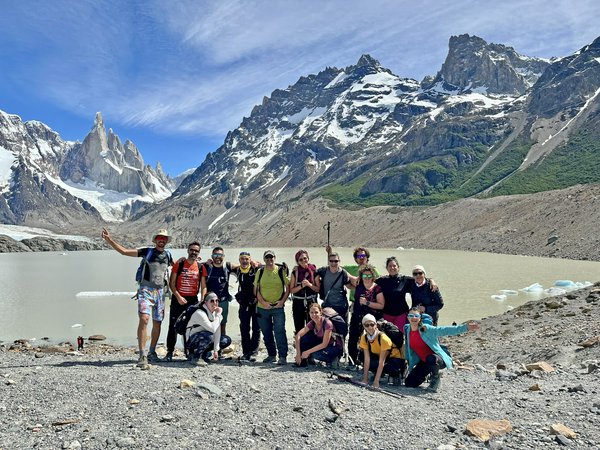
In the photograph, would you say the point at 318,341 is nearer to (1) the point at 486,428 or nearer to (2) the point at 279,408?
(2) the point at 279,408

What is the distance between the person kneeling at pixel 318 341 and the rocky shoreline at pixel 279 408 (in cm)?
40

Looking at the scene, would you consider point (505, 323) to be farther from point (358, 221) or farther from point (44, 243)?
point (44, 243)

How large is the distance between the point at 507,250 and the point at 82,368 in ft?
290

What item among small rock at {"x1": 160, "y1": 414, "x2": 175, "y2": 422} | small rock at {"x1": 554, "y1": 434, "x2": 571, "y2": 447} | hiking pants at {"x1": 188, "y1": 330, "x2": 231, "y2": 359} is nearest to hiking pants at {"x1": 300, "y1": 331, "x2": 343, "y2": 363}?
hiking pants at {"x1": 188, "y1": 330, "x2": 231, "y2": 359}

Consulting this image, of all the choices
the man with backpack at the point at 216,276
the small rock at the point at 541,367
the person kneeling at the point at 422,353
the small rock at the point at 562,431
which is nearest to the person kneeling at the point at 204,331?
the man with backpack at the point at 216,276

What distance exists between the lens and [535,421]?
7566 millimetres

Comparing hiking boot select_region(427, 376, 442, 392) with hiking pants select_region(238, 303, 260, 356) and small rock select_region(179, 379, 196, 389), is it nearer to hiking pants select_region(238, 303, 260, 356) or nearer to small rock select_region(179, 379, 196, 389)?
small rock select_region(179, 379, 196, 389)

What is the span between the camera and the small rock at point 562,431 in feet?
22.7

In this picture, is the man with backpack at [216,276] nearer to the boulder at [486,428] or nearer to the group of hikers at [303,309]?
the group of hikers at [303,309]

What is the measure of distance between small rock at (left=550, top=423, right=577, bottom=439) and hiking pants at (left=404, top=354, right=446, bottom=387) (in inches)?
106

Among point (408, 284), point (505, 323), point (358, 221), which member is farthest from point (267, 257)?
point (358, 221)

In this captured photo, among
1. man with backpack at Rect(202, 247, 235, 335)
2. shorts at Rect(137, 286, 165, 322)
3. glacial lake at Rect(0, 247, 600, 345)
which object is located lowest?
glacial lake at Rect(0, 247, 600, 345)

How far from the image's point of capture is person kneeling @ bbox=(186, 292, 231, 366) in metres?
11.3

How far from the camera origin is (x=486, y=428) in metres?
7.21
